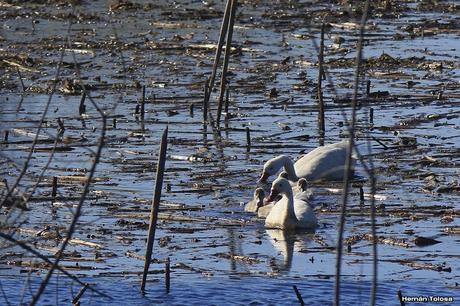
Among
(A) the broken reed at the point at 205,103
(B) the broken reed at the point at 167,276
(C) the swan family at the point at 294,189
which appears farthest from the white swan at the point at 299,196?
(A) the broken reed at the point at 205,103

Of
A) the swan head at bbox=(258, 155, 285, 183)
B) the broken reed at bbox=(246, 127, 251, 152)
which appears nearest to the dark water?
the swan head at bbox=(258, 155, 285, 183)

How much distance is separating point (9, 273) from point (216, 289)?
4.51 feet

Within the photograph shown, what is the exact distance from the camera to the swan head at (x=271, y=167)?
477 inches

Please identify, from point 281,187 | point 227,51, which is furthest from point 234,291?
point 227,51

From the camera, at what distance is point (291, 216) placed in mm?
10516

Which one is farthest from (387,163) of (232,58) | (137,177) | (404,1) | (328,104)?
(404,1)

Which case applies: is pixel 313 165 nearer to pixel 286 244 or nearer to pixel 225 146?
pixel 225 146

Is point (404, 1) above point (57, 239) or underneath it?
above

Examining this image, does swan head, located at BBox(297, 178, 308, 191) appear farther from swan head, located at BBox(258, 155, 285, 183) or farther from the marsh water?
swan head, located at BBox(258, 155, 285, 183)

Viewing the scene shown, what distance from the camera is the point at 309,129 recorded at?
1487 cm

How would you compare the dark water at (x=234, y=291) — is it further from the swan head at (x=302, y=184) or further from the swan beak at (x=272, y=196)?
the swan head at (x=302, y=184)

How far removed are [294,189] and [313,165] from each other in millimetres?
392

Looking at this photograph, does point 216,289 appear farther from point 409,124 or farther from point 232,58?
point 232,58

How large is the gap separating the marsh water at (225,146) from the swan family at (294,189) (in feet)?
0.47
